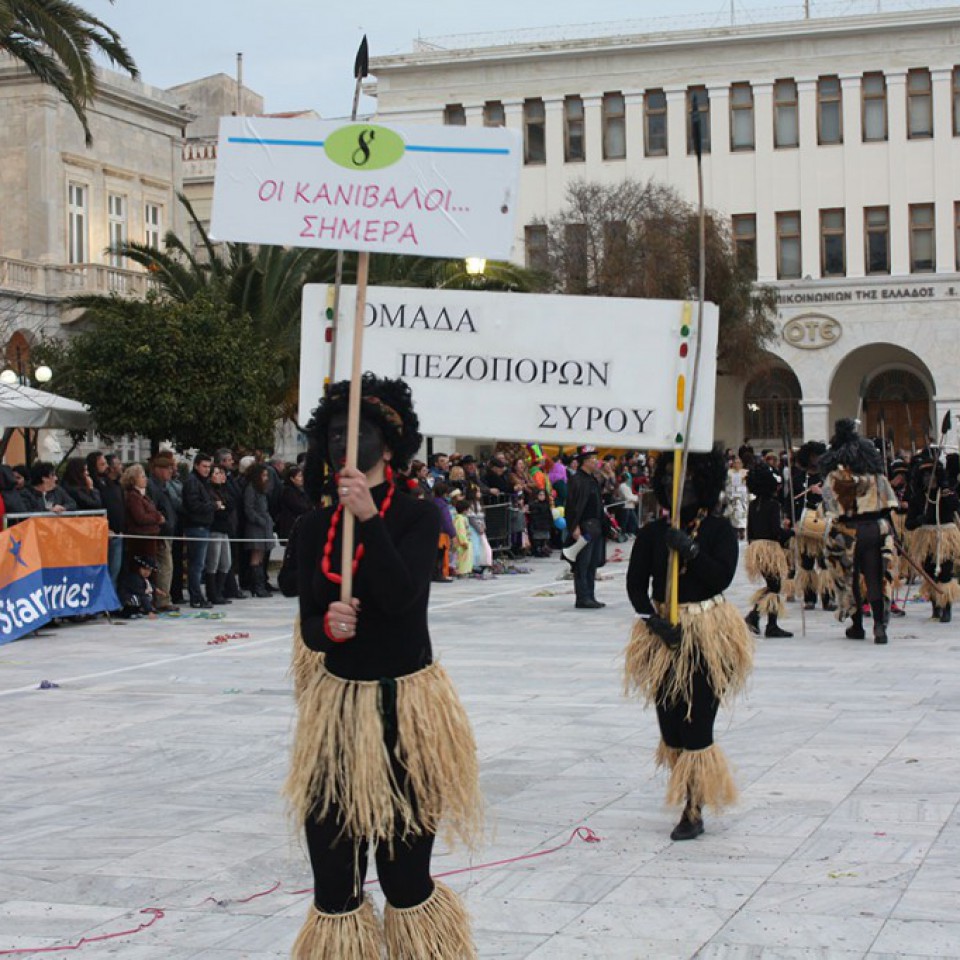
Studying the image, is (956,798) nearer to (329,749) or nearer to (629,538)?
(329,749)

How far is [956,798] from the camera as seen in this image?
783 centimetres

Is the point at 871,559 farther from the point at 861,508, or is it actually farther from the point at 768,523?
the point at 768,523

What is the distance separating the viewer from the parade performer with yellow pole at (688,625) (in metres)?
7.18

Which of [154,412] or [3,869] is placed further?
[154,412]

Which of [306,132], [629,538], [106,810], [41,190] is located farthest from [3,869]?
[41,190]

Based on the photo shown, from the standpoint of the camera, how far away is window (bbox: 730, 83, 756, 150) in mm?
51562

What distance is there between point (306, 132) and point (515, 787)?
13.2 ft

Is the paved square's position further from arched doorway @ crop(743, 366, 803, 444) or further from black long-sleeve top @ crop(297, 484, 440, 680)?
arched doorway @ crop(743, 366, 803, 444)

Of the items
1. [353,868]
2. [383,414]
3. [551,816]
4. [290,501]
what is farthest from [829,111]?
[353,868]

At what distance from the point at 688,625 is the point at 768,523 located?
26.6 feet

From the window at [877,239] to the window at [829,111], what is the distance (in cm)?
258

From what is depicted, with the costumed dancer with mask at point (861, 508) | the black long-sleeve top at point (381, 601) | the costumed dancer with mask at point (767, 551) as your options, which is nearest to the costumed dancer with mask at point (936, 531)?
Answer: the costumed dancer with mask at point (861, 508)

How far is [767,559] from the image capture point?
1514cm

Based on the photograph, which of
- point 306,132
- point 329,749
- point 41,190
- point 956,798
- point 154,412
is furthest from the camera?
point 41,190
